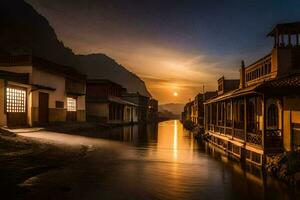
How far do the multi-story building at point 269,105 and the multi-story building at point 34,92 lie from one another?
62.2 feet

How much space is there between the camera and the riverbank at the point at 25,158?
12.3 m

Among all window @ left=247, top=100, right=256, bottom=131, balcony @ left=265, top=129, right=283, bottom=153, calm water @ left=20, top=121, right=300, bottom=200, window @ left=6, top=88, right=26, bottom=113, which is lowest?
calm water @ left=20, top=121, right=300, bottom=200

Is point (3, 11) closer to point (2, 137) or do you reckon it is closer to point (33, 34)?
point (33, 34)

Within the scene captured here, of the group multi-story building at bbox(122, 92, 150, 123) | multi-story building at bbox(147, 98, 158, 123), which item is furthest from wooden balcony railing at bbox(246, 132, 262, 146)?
multi-story building at bbox(147, 98, 158, 123)

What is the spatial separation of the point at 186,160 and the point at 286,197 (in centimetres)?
987

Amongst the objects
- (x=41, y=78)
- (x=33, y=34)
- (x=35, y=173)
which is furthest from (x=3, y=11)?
(x=35, y=173)

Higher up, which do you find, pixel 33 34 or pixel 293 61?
pixel 33 34

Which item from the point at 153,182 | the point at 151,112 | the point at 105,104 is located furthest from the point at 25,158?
the point at 151,112

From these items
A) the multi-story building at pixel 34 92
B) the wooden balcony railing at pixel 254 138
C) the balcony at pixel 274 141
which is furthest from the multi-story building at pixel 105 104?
the balcony at pixel 274 141

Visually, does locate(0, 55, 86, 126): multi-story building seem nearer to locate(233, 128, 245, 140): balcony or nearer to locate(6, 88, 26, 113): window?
locate(6, 88, 26, 113): window

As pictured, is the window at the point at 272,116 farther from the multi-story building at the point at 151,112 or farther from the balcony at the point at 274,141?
the multi-story building at the point at 151,112

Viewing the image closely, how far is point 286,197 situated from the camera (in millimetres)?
12227

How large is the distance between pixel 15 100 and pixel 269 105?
74.5 feet

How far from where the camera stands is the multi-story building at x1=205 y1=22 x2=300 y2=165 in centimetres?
1741
